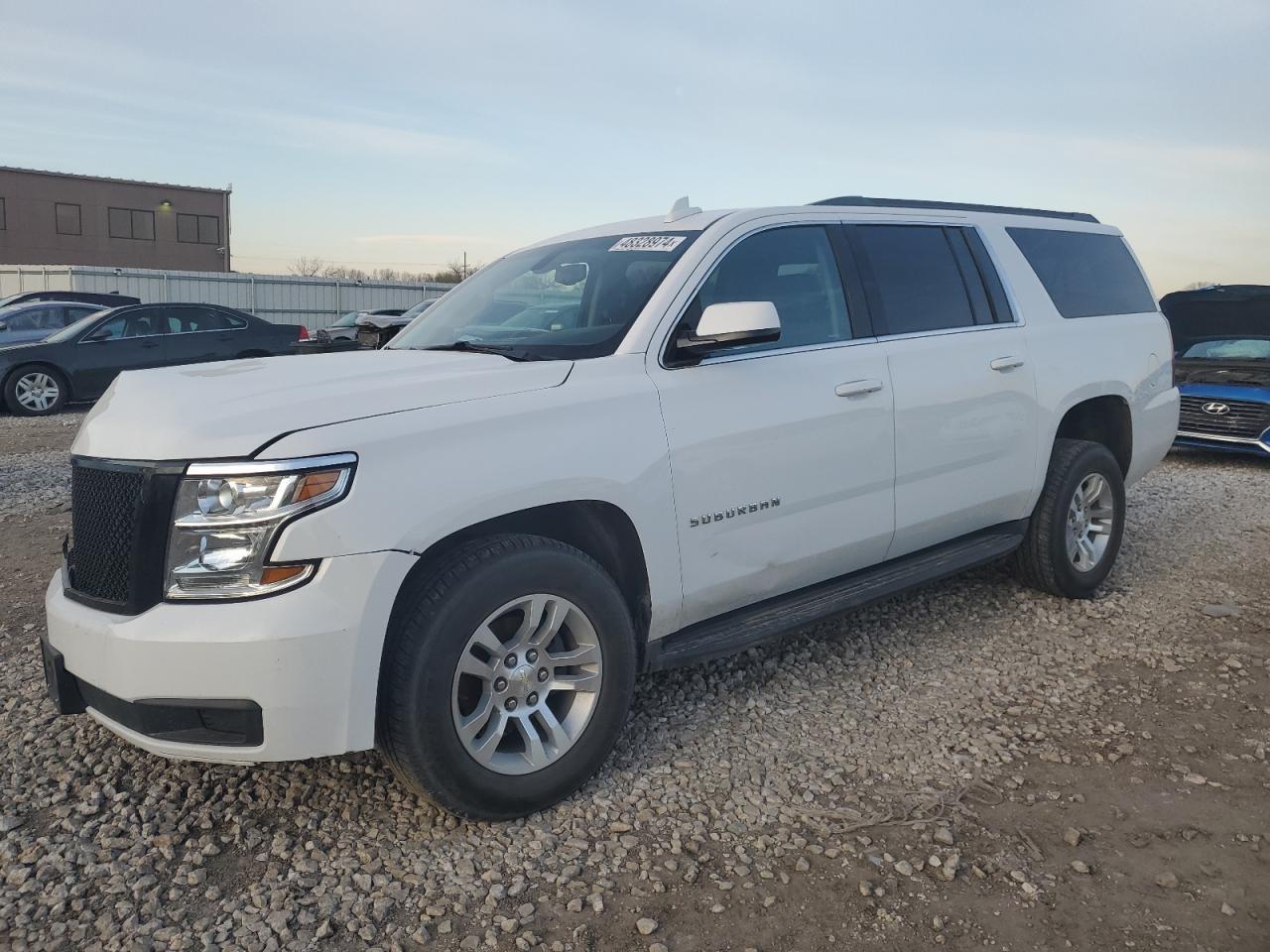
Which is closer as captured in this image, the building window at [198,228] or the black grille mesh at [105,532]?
the black grille mesh at [105,532]

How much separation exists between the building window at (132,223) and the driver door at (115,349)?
4237cm

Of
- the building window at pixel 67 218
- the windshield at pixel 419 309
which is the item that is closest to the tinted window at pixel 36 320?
the windshield at pixel 419 309

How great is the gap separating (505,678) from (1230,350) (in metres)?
10.5

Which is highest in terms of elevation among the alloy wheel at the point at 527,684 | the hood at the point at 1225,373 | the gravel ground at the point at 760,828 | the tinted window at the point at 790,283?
the tinted window at the point at 790,283

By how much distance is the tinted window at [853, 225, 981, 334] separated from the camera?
414 cm

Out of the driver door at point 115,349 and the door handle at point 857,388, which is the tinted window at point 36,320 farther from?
the door handle at point 857,388

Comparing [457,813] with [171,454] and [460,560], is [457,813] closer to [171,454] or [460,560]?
[460,560]

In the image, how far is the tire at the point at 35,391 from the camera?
12.7m

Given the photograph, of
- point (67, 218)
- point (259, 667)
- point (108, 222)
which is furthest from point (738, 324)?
point (67, 218)

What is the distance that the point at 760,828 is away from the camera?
118 inches

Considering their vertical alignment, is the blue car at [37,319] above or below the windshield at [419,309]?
below

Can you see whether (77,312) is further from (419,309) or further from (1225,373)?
(1225,373)

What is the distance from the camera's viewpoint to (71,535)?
3.03 metres

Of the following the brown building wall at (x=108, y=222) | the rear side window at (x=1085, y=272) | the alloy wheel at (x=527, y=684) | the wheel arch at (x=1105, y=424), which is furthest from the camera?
the brown building wall at (x=108, y=222)
